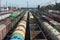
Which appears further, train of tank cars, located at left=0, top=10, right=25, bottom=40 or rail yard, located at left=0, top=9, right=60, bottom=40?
train of tank cars, located at left=0, top=10, right=25, bottom=40

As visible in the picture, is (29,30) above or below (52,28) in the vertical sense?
below

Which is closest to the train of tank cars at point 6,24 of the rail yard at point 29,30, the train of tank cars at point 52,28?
the rail yard at point 29,30

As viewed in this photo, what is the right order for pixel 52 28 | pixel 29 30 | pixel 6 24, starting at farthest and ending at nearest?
pixel 29 30 → pixel 6 24 → pixel 52 28

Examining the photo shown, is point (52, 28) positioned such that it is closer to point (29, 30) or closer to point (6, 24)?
point (29, 30)

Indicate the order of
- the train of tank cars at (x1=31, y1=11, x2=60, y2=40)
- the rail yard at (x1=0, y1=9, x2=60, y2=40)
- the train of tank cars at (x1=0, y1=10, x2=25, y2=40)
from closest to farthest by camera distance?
the rail yard at (x1=0, y1=9, x2=60, y2=40)
the train of tank cars at (x1=31, y1=11, x2=60, y2=40)
the train of tank cars at (x1=0, y1=10, x2=25, y2=40)

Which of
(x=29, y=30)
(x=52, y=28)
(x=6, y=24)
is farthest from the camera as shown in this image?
(x=29, y=30)

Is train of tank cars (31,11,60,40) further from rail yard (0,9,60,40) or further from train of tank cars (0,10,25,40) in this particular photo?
train of tank cars (0,10,25,40)

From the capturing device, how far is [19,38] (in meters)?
18.0

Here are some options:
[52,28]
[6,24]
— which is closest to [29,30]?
[6,24]

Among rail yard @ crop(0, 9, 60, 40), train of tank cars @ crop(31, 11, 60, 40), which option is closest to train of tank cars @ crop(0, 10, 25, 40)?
rail yard @ crop(0, 9, 60, 40)

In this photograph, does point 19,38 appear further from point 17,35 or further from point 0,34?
point 0,34

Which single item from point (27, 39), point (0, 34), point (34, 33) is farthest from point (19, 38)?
point (27, 39)

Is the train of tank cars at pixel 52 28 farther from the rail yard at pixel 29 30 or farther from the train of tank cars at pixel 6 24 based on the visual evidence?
the train of tank cars at pixel 6 24

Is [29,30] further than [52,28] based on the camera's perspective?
Yes
